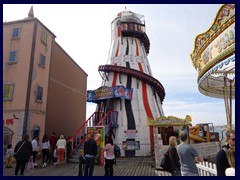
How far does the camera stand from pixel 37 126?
41.3ft

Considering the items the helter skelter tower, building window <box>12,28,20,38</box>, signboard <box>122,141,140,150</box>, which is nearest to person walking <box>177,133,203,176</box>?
the helter skelter tower

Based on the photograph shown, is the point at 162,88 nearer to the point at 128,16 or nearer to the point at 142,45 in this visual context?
the point at 142,45

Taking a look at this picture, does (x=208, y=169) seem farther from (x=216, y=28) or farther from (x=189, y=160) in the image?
(x=216, y=28)

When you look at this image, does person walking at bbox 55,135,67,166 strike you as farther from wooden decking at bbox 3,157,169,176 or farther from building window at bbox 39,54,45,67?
building window at bbox 39,54,45,67

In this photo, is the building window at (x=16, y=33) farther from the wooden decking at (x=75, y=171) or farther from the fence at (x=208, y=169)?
the fence at (x=208, y=169)

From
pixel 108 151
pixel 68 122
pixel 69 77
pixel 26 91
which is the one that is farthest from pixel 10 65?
pixel 108 151

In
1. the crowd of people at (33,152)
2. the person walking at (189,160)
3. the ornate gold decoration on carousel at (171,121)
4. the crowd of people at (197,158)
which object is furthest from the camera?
the ornate gold decoration on carousel at (171,121)

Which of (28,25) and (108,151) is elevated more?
(28,25)

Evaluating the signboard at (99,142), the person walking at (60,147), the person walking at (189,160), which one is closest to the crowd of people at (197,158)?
the person walking at (189,160)

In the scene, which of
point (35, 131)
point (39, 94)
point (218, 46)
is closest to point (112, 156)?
point (218, 46)

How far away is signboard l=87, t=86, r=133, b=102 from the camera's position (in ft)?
52.8

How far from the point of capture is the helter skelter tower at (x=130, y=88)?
53.0 feet

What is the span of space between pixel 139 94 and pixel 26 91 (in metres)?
9.66

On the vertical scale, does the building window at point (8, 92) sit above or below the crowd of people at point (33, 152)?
above
